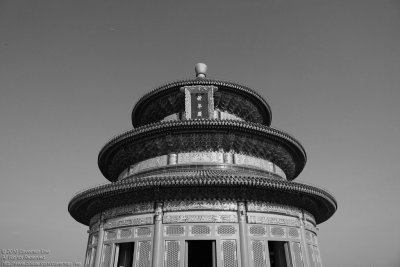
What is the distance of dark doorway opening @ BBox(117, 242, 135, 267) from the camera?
16.1 metres

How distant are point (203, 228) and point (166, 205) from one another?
2.10m

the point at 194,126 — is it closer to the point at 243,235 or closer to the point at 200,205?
the point at 200,205

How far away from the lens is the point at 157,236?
44.9 feet

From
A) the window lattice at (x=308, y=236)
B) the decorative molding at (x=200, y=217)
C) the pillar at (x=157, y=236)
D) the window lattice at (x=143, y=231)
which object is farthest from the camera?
the window lattice at (x=308, y=236)

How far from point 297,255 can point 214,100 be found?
10.9 metres

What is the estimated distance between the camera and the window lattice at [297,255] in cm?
1457

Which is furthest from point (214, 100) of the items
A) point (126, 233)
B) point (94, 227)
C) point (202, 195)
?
point (94, 227)

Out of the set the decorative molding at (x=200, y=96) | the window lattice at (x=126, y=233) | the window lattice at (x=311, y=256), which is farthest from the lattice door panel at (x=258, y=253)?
the decorative molding at (x=200, y=96)

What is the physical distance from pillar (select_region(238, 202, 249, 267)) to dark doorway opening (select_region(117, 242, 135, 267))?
6099mm

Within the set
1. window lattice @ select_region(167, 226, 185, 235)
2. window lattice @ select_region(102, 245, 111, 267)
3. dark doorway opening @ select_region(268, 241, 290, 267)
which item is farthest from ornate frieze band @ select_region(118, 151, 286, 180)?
window lattice @ select_region(102, 245, 111, 267)

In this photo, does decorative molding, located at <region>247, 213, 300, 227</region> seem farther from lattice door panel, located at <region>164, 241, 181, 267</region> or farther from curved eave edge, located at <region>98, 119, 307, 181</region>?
curved eave edge, located at <region>98, 119, 307, 181</region>

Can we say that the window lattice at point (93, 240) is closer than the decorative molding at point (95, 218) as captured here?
Yes

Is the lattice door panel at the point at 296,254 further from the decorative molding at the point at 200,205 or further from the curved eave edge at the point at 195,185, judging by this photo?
the decorative molding at the point at 200,205

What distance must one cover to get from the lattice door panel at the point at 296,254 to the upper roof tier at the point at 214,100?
962cm
